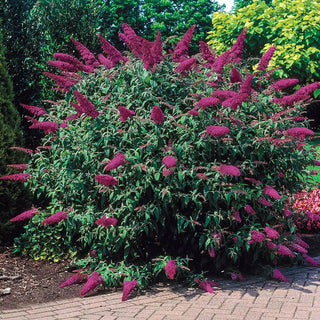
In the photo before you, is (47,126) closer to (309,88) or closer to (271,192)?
(271,192)

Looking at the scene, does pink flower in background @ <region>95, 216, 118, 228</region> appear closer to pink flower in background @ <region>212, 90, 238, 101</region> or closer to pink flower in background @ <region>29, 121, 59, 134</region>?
pink flower in background @ <region>29, 121, 59, 134</region>

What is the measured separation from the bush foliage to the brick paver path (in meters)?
10.7

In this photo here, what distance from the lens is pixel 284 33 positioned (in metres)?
16.2

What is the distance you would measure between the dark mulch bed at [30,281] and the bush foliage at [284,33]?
35.1 feet

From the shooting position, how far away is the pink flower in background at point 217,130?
4.57 meters

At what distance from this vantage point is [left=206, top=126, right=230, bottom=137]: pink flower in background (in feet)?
15.0

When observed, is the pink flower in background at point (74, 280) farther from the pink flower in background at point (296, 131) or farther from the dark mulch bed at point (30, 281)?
the pink flower in background at point (296, 131)

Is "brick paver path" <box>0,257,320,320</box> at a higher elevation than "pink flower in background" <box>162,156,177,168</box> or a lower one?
lower

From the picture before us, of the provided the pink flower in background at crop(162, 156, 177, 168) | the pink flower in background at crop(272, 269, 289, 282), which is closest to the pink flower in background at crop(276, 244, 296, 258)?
the pink flower in background at crop(272, 269, 289, 282)

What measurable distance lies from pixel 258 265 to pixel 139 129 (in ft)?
6.73

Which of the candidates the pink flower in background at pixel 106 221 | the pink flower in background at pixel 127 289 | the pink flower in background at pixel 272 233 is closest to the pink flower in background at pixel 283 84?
the pink flower in background at pixel 272 233

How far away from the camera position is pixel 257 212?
530 centimetres

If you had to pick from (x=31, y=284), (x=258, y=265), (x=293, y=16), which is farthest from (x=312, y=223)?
(x=293, y=16)

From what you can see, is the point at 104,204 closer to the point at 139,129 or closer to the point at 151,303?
the point at 139,129
